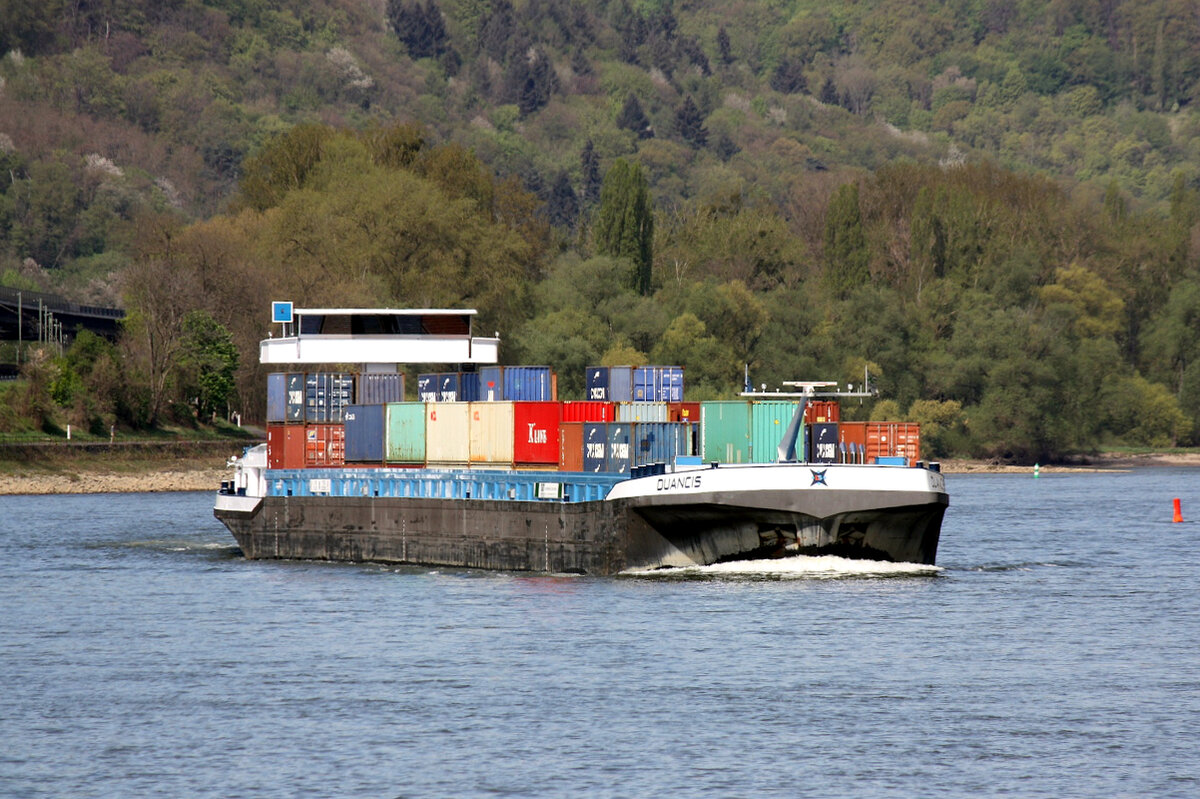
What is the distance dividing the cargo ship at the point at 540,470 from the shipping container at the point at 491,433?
70mm

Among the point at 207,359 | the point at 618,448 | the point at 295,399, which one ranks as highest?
the point at 207,359

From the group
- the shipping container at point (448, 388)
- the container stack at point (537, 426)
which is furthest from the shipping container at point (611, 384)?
the shipping container at point (448, 388)

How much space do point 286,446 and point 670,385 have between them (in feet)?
53.9

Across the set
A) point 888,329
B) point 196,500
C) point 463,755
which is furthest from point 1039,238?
point 463,755

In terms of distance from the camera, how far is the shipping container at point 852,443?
54.6m

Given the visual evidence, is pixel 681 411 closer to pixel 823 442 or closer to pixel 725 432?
pixel 725 432

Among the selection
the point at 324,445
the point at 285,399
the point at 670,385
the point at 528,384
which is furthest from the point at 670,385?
the point at 285,399

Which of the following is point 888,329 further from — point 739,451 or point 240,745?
point 240,745

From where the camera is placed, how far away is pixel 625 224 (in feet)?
510

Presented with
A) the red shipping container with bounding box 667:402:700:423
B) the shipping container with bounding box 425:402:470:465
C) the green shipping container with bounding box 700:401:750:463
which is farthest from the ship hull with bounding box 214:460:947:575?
the red shipping container with bounding box 667:402:700:423

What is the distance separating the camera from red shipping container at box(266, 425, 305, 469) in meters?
66.4

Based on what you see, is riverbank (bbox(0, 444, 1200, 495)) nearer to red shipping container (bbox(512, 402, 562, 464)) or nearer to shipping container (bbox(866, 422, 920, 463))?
red shipping container (bbox(512, 402, 562, 464))

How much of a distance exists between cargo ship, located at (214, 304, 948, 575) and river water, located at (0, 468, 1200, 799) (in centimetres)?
128

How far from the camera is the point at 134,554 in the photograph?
69688mm
